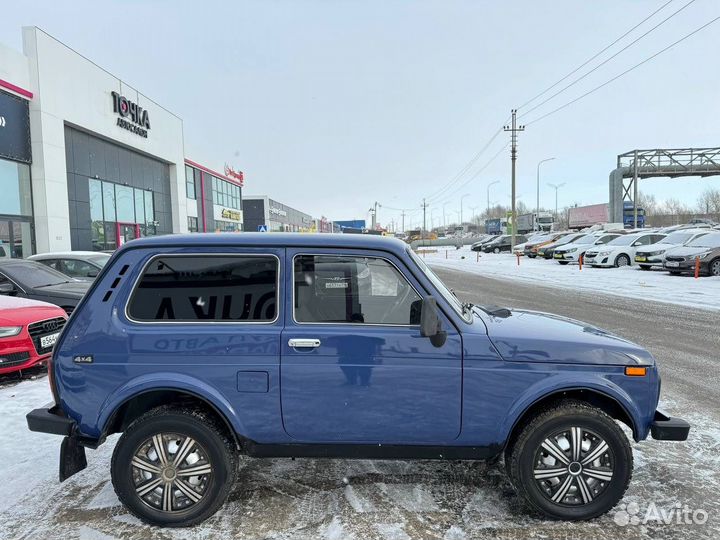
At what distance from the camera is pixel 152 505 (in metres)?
2.95

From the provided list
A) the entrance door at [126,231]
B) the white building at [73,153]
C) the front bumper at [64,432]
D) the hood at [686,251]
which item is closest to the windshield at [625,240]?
the hood at [686,251]

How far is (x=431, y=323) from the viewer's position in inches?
110

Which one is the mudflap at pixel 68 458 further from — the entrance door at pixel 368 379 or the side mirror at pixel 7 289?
the side mirror at pixel 7 289

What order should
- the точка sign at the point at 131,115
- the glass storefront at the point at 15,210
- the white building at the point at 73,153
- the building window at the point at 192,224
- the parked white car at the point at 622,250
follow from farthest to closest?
the building window at the point at 192,224
the точка sign at the point at 131,115
the parked white car at the point at 622,250
the white building at the point at 73,153
the glass storefront at the point at 15,210

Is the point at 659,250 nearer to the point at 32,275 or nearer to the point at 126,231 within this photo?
the point at 32,275

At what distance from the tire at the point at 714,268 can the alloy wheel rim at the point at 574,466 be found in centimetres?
1869

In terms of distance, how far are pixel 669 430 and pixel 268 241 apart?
2.92m

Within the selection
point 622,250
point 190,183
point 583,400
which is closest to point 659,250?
point 622,250

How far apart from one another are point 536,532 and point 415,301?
1.62 meters

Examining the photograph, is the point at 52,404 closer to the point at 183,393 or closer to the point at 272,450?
the point at 183,393

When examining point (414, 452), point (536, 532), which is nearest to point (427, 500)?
point (414, 452)

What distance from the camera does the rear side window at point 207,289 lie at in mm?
3006

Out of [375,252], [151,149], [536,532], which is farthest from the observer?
[151,149]

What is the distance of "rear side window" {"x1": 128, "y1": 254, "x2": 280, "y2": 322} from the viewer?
301cm
